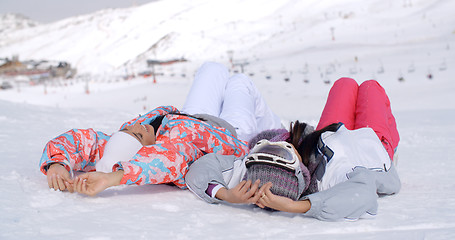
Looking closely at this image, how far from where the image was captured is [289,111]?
253 inches

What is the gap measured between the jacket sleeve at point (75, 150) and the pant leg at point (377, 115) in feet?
4.50

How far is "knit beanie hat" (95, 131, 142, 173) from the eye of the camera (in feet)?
5.83

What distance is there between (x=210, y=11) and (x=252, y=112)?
2429cm

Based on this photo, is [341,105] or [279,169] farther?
[341,105]

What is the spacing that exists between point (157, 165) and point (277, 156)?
1.63 feet

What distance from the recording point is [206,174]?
1.67 m

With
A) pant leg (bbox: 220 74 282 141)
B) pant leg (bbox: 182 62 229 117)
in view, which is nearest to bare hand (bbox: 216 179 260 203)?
pant leg (bbox: 220 74 282 141)

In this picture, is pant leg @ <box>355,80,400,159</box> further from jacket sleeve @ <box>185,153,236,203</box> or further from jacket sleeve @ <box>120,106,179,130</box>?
jacket sleeve @ <box>120,106,179,130</box>

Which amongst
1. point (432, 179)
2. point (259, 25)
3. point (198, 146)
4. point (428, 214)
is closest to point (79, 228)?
point (198, 146)

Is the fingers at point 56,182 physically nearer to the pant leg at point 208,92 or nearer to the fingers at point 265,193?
the fingers at point 265,193

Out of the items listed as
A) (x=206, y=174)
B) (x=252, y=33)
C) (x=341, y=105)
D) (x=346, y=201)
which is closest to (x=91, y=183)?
(x=206, y=174)

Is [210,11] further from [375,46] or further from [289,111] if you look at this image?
[289,111]

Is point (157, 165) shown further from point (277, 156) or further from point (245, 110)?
point (245, 110)

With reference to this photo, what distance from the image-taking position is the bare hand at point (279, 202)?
1.42 meters
